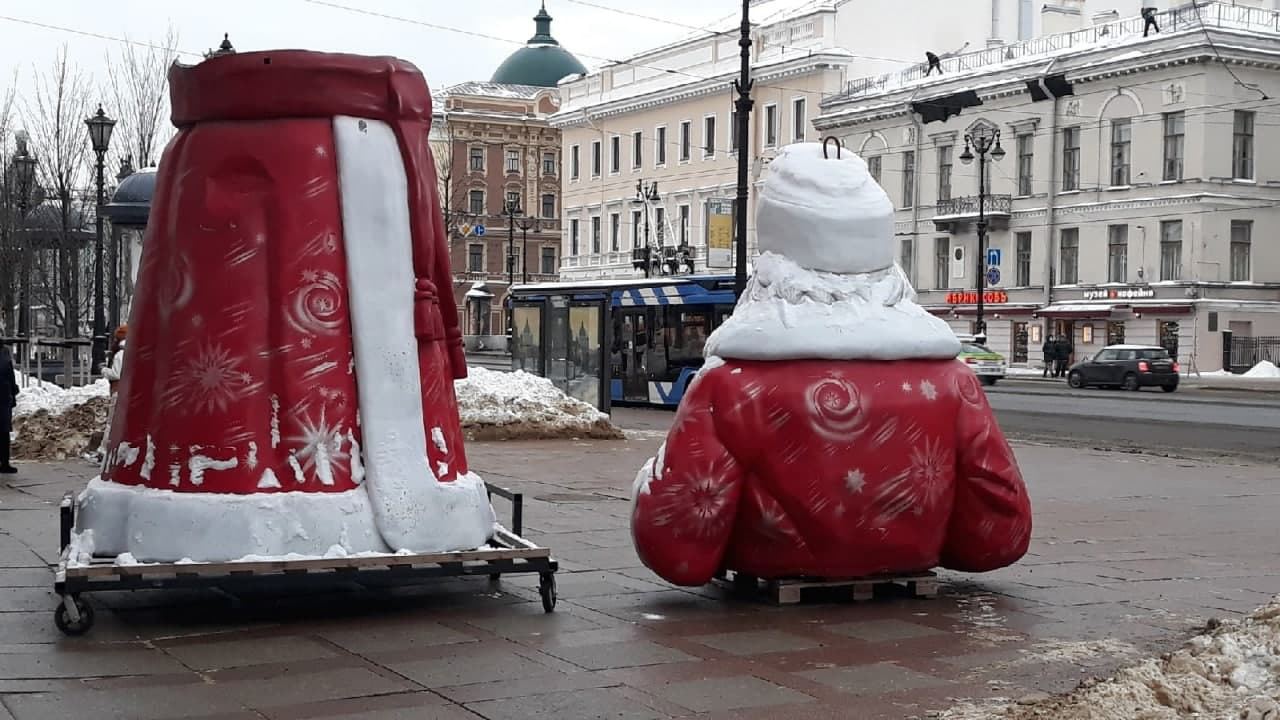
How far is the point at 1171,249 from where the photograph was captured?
5000cm

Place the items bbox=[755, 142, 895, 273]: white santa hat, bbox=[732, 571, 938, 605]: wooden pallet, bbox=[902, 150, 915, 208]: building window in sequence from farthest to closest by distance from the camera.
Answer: bbox=[902, 150, 915, 208]: building window
bbox=[755, 142, 895, 273]: white santa hat
bbox=[732, 571, 938, 605]: wooden pallet

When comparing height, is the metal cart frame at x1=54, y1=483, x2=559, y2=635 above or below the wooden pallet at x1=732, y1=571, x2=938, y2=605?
above

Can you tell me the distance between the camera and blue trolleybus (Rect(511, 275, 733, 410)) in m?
27.1

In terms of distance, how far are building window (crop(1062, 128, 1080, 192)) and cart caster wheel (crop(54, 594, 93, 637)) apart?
49443mm

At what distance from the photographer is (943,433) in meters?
7.96

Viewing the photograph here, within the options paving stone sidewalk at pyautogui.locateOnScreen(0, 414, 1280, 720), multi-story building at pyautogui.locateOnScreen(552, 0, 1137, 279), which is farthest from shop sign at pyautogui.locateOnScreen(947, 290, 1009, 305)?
paving stone sidewalk at pyautogui.locateOnScreen(0, 414, 1280, 720)

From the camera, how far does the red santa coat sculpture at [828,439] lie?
7.76 metres

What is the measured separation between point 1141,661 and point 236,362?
4.20 m

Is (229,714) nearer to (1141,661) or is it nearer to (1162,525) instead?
(1141,661)

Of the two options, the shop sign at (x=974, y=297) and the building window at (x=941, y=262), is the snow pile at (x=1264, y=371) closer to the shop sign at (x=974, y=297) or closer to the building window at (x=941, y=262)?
the shop sign at (x=974, y=297)

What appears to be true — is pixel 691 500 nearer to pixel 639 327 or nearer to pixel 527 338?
pixel 527 338

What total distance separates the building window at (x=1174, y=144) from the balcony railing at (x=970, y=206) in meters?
6.63

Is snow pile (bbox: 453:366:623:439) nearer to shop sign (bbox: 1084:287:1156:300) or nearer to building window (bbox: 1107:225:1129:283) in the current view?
shop sign (bbox: 1084:287:1156:300)

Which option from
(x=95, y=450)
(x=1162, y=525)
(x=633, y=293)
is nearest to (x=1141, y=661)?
(x=1162, y=525)
